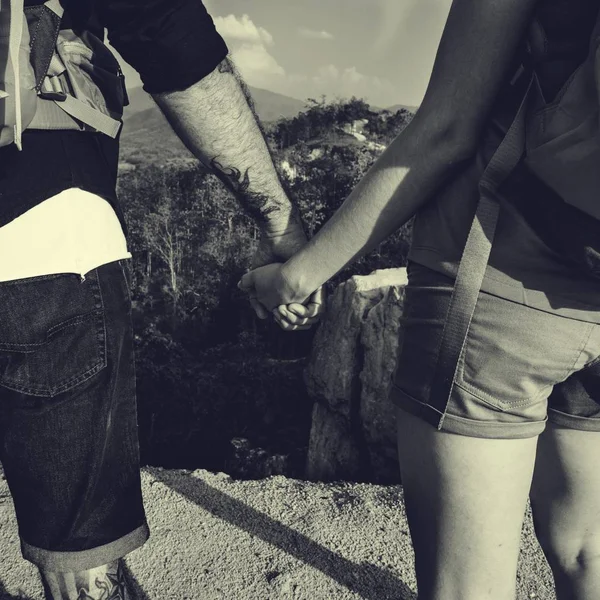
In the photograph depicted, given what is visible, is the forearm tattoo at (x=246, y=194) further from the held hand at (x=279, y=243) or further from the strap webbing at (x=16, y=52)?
the strap webbing at (x=16, y=52)

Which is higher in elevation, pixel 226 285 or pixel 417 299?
pixel 417 299

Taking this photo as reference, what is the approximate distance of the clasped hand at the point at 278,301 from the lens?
139 centimetres

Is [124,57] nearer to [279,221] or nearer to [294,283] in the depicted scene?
[279,221]

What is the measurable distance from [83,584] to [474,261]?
1.15 m

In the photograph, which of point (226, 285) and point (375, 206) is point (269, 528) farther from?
point (226, 285)

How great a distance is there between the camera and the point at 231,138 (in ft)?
5.51

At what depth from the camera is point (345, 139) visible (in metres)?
7.95

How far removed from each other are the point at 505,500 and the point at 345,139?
7.31 m

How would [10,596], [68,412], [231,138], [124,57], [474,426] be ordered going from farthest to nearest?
1. [10,596]
2. [231,138]
3. [124,57]
4. [68,412]
5. [474,426]

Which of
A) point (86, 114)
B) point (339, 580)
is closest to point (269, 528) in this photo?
point (339, 580)

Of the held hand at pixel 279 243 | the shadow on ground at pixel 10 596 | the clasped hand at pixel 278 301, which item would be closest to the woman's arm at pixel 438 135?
the clasped hand at pixel 278 301

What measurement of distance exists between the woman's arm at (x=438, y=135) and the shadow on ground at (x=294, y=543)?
159 cm

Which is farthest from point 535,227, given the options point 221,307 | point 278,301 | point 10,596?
point 221,307

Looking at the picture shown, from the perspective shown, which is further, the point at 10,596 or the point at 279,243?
the point at 10,596
